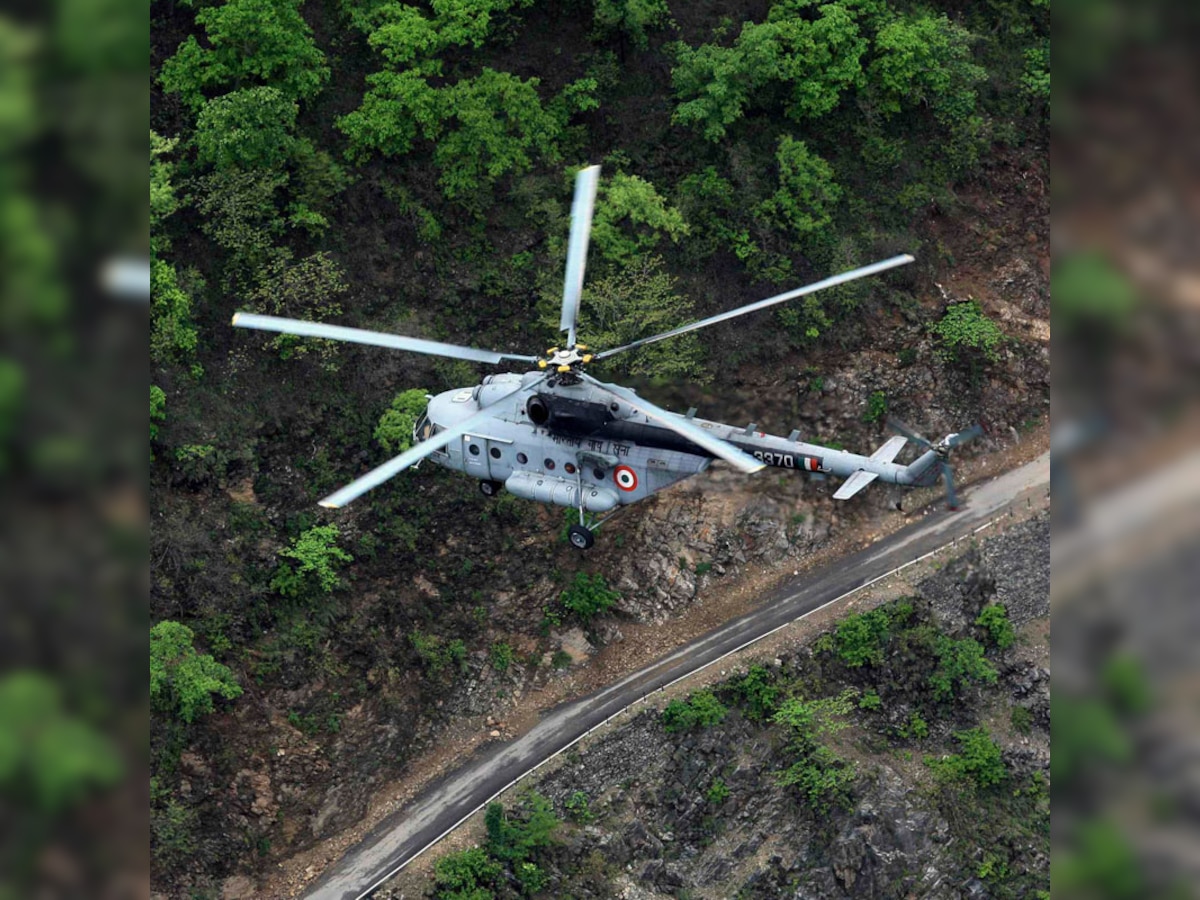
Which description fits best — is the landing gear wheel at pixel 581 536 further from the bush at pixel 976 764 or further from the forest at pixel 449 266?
the bush at pixel 976 764

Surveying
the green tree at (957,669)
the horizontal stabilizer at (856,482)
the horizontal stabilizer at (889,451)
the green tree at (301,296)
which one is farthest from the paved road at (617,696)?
the green tree at (301,296)

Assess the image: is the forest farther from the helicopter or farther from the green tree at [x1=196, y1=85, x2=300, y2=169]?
the helicopter

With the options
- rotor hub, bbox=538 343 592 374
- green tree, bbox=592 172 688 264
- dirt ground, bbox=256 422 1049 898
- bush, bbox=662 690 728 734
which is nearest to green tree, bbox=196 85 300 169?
green tree, bbox=592 172 688 264

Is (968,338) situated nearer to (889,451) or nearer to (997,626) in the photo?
(997,626)

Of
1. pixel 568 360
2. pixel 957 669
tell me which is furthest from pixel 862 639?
pixel 568 360
